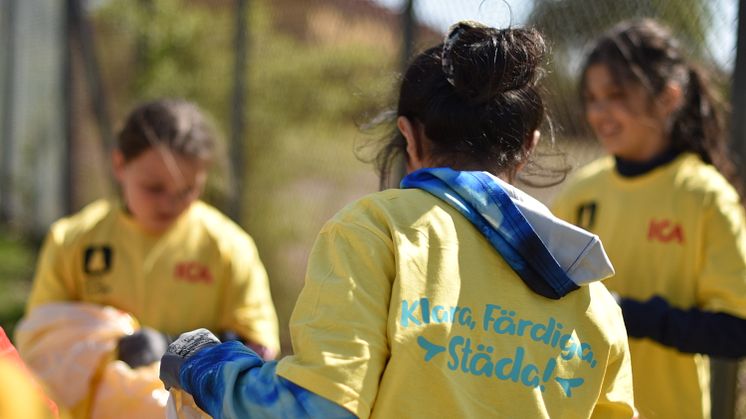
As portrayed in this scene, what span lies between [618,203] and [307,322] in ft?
6.68

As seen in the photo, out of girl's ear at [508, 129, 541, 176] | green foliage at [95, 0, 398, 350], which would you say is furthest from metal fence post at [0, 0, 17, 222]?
girl's ear at [508, 129, 541, 176]

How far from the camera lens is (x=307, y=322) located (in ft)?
6.77

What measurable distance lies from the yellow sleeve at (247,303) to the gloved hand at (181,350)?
1.69 meters

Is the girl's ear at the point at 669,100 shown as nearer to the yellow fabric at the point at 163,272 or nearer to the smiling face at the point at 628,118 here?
the smiling face at the point at 628,118

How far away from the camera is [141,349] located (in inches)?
140

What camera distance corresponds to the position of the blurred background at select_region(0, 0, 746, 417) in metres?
4.60

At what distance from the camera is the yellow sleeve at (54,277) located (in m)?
4.05

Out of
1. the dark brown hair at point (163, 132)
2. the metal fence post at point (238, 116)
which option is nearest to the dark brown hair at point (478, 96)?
the dark brown hair at point (163, 132)

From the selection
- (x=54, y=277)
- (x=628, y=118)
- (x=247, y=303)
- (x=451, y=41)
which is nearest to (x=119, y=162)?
(x=54, y=277)

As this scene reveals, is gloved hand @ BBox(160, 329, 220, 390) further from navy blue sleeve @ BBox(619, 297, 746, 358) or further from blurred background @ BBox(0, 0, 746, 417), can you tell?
navy blue sleeve @ BBox(619, 297, 746, 358)

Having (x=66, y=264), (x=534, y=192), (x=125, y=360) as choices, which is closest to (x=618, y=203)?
(x=534, y=192)

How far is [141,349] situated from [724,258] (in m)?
1.96

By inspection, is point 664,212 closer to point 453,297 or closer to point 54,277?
point 453,297

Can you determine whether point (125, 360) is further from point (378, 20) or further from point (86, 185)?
point (86, 185)
